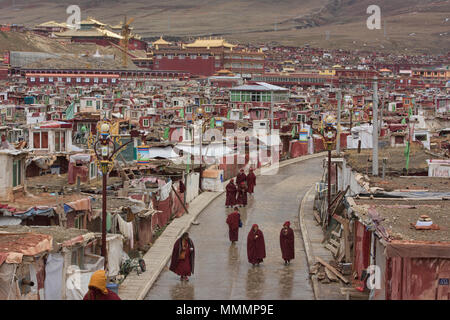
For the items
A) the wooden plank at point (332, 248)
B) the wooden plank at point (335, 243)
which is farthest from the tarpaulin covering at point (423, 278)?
the wooden plank at point (332, 248)

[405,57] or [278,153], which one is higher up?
[405,57]

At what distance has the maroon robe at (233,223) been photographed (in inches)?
719

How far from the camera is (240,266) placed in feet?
53.2

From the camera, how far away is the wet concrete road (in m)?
14.1

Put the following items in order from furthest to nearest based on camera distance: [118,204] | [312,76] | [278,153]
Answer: [312,76], [278,153], [118,204]

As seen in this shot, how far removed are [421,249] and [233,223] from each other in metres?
7.91

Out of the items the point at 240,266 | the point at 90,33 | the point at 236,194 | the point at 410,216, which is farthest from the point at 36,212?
the point at 90,33

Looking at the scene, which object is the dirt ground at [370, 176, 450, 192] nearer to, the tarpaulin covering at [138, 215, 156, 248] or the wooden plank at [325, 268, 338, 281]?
the wooden plank at [325, 268, 338, 281]

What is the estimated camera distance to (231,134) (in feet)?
136

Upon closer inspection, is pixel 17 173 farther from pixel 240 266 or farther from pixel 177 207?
pixel 177 207

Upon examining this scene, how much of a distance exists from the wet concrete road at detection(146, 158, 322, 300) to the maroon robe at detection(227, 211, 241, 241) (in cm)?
22
